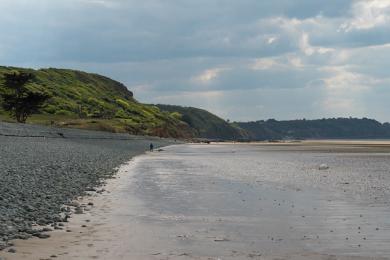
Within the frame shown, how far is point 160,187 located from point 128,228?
11.7m

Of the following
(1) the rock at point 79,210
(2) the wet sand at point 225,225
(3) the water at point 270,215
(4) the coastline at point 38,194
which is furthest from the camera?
(1) the rock at point 79,210

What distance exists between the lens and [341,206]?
60.3ft

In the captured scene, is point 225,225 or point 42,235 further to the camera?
point 225,225

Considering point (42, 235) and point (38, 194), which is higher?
point (38, 194)

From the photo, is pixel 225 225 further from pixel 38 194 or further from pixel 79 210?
pixel 38 194

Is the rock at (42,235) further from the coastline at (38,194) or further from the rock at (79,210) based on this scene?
the rock at (79,210)

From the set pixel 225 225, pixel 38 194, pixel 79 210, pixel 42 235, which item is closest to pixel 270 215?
pixel 225 225

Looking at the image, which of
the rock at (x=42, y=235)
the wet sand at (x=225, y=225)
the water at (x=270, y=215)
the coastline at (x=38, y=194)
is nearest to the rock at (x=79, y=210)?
the coastline at (x=38, y=194)

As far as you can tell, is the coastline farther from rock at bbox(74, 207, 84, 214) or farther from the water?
the water

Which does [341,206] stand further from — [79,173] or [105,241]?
[79,173]

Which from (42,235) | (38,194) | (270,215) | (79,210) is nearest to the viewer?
(42,235)

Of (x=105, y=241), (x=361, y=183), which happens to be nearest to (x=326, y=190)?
(x=361, y=183)

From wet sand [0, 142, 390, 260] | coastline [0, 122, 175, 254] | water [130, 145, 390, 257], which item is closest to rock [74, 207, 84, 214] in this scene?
coastline [0, 122, 175, 254]

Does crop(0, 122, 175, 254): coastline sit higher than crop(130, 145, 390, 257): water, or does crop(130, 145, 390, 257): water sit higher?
crop(0, 122, 175, 254): coastline
